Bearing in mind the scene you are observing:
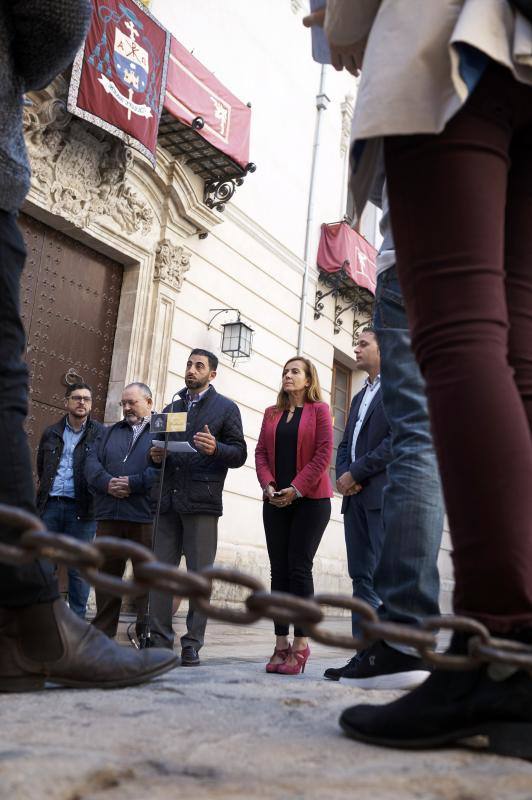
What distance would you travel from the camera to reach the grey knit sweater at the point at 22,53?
1.69 meters

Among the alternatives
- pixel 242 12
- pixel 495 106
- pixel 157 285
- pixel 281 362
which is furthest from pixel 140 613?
pixel 242 12

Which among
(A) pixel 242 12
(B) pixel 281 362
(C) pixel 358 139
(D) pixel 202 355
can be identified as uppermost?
(A) pixel 242 12

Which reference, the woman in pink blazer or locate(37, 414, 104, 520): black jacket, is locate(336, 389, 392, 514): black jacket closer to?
the woman in pink blazer

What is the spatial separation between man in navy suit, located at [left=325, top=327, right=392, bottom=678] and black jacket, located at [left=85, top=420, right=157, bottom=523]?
1.34 meters

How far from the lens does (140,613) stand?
489cm

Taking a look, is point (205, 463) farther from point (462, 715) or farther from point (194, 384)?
point (462, 715)

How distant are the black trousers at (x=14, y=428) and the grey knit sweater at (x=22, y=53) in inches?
4.0

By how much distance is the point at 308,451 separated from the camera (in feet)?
14.2

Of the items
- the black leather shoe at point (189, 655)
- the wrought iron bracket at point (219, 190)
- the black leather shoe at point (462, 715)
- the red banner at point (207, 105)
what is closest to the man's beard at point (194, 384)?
the black leather shoe at point (189, 655)

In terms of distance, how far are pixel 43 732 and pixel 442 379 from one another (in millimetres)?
839

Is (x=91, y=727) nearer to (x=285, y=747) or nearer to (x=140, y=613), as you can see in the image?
(x=285, y=747)

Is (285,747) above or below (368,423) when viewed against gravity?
below

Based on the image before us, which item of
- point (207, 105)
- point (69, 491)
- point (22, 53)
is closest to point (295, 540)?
point (69, 491)

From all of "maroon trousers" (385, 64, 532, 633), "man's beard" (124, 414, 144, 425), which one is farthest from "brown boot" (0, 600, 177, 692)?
"man's beard" (124, 414, 144, 425)
